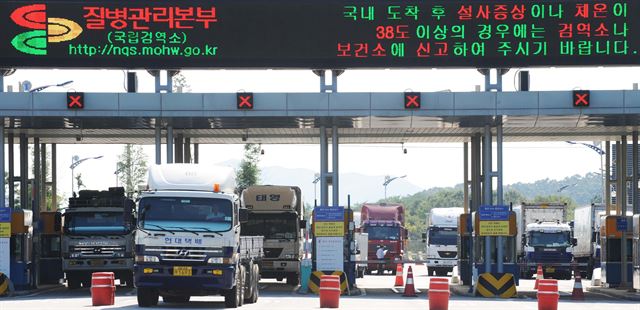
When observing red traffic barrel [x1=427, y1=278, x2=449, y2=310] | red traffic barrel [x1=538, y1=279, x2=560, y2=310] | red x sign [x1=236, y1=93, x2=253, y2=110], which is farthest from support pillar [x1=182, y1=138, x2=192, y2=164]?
red traffic barrel [x1=538, y1=279, x2=560, y2=310]

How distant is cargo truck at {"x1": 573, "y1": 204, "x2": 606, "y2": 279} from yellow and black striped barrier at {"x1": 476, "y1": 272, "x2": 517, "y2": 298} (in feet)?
74.1

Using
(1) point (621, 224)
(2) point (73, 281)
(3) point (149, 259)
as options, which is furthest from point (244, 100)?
(1) point (621, 224)

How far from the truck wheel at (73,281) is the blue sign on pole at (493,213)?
1144cm

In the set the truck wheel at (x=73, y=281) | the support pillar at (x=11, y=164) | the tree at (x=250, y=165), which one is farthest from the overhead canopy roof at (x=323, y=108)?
the tree at (x=250, y=165)

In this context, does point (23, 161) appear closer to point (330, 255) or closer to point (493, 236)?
point (330, 255)

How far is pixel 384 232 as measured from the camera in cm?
6188

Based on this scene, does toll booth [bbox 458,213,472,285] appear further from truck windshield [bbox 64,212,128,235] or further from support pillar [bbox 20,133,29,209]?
support pillar [bbox 20,133,29,209]

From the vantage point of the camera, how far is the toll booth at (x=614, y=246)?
136 ft

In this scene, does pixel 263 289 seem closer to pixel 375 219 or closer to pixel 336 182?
pixel 336 182

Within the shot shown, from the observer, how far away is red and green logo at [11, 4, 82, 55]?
113 ft

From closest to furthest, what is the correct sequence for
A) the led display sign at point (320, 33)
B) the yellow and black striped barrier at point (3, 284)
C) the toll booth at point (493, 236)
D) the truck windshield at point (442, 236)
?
the led display sign at point (320, 33) → the yellow and black striped barrier at point (3, 284) → the toll booth at point (493, 236) → the truck windshield at point (442, 236)

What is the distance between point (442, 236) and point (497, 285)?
75.8 ft

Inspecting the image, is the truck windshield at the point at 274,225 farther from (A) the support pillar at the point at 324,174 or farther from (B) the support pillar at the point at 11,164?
(B) the support pillar at the point at 11,164

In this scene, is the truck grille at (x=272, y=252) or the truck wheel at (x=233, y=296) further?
the truck grille at (x=272, y=252)
